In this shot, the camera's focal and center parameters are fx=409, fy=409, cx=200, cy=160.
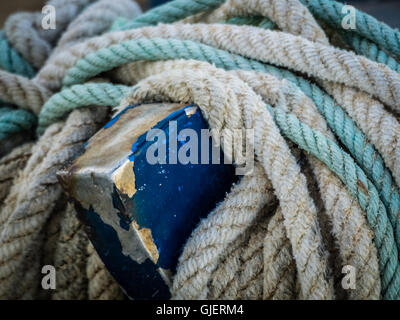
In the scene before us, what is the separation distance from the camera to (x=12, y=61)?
137cm

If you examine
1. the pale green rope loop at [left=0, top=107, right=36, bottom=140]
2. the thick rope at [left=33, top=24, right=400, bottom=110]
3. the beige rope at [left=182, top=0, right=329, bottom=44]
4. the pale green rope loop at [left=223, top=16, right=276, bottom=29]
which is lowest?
the pale green rope loop at [left=0, top=107, right=36, bottom=140]

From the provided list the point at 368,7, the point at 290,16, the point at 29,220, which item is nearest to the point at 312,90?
the point at 290,16

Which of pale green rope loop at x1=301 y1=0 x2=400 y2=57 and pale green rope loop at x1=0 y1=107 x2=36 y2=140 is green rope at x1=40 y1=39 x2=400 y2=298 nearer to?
pale green rope loop at x1=0 y1=107 x2=36 y2=140

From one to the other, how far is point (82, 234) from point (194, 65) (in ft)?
1.51

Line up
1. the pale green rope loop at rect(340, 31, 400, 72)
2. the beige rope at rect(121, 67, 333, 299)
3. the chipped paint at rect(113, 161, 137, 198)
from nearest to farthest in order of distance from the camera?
1. the chipped paint at rect(113, 161, 137, 198)
2. the beige rope at rect(121, 67, 333, 299)
3. the pale green rope loop at rect(340, 31, 400, 72)

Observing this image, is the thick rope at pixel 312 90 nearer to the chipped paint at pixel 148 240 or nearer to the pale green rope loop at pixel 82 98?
the pale green rope loop at pixel 82 98

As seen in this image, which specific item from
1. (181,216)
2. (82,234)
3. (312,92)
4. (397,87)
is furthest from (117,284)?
(397,87)

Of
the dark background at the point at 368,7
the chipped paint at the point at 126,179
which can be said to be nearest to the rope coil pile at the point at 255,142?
the chipped paint at the point at 126,179

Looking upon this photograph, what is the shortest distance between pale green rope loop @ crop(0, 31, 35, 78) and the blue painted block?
0.75m

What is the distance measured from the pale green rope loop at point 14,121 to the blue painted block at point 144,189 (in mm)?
476

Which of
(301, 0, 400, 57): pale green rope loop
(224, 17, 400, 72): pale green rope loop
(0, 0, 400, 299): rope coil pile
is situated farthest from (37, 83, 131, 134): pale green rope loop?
(301, 0, 400, 57): pale green rope loop

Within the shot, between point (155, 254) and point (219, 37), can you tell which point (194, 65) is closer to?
point (219, 37)

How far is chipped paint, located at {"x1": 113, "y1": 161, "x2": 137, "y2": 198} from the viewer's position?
659 millimetres
